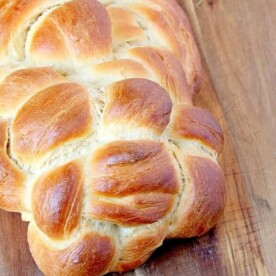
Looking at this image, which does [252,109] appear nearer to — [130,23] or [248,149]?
[248,149]

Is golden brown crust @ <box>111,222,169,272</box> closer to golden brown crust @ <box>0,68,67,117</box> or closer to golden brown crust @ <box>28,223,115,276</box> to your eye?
golden brown crust @ <box>28,223,115,276</box>

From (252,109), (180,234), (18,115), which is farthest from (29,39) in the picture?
(252,109)

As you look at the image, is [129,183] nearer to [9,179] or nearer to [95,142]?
[95,142]

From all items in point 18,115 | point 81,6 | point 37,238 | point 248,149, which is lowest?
point 248,149

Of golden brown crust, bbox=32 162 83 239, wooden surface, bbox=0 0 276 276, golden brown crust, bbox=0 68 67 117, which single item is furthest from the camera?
wooden surface, bbox=0 0 276 276

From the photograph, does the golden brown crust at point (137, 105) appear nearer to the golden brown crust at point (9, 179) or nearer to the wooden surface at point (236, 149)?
the golden brown crust at point (9, 179)

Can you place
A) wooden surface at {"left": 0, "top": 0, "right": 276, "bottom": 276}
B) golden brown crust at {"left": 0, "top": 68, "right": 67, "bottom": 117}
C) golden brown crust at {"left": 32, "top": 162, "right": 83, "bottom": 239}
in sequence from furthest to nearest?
1. wooden surface at {"left": 0, "top": 0, "right": 276, "bottom": 276}
2. golden brown crust at {"left": 0, "top": 68, "right": 67, "bottom": 117}
3. golden brown crust at {"left": 32, "top": 162, "right": 83, "bottom": 239}

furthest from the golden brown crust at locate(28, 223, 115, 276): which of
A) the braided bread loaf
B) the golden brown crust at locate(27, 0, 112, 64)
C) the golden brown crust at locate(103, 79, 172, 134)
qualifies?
the golden brown crust at locate(27, 0, 112, 64)
